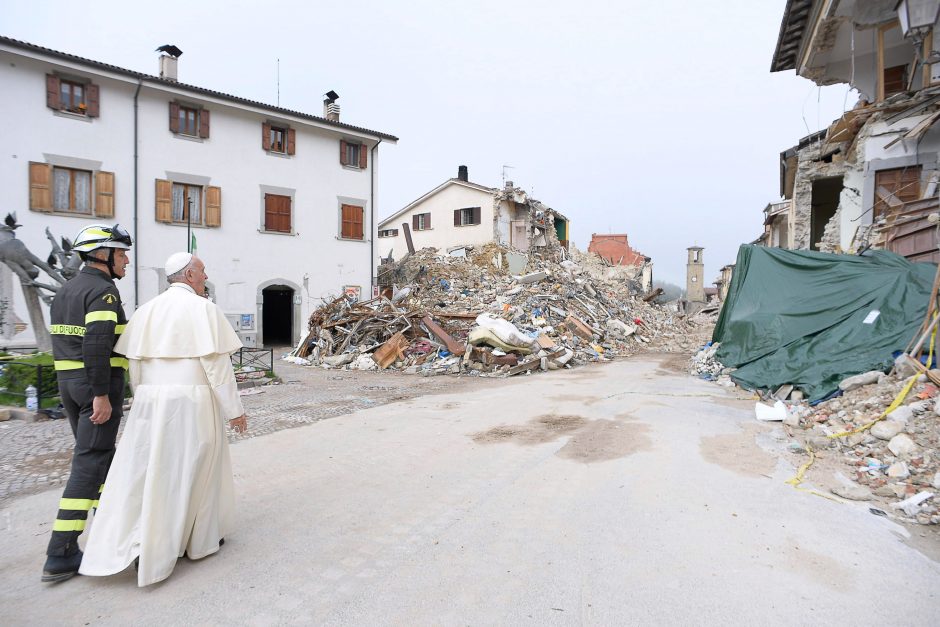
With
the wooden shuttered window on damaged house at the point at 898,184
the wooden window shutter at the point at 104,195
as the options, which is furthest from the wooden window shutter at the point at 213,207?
the wooden shuttered window on damaged house at the point at 898,184

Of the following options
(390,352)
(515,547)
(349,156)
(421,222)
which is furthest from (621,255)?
(515,547)

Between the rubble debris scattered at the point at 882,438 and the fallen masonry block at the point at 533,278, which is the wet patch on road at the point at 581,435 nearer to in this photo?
the rubble debris scattered at the point at 882,438

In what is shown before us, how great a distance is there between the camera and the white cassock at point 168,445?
2.75 metres

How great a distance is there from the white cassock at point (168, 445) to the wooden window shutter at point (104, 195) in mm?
16694

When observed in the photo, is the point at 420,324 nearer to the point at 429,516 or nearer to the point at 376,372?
the point at 376,372

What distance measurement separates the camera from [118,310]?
295 cm

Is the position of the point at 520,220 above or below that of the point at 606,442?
above

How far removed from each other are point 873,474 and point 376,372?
1068 cm

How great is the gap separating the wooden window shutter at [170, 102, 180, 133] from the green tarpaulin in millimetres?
18444

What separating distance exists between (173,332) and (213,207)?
1742cm

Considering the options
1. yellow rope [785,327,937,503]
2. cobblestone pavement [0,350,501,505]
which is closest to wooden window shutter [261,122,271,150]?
cobblestone pavement [0,350,501,505]

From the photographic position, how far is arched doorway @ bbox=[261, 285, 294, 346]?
22.8m

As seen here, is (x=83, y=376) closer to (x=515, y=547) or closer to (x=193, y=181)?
(x=515, y=547)

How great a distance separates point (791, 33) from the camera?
14203 mm
